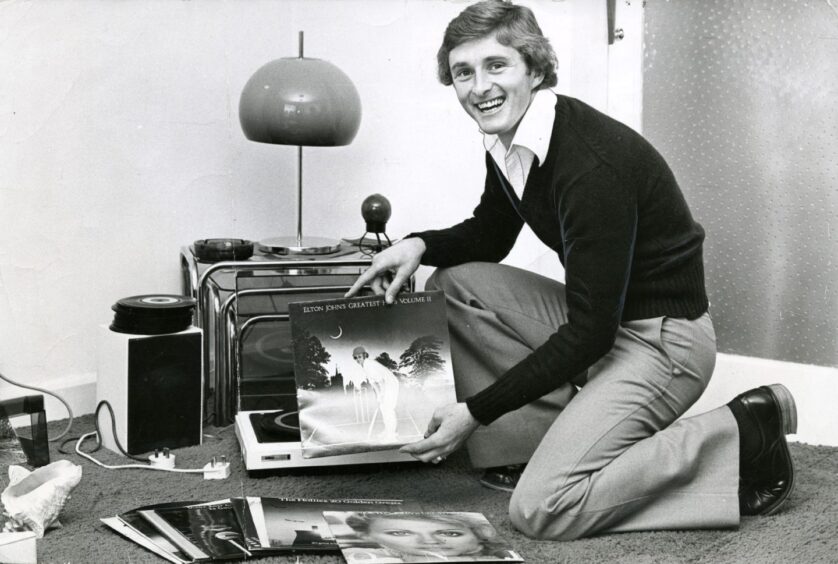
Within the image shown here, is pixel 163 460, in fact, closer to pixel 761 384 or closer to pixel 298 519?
pixel 298 519

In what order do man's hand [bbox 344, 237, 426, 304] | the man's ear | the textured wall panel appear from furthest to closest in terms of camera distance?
1. the textured wall panel
2. man's hand [bbox 344, 237, 426, 304]
3. the man's ear

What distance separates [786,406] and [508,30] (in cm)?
76

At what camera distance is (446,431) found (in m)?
1.44

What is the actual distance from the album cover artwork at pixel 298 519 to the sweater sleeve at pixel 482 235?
469 millimetres

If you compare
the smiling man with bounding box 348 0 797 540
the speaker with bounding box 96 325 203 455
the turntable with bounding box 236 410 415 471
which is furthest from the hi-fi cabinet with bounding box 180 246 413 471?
the smiling man with bounding box 348 0 797 540

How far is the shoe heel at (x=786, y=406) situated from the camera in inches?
60.4

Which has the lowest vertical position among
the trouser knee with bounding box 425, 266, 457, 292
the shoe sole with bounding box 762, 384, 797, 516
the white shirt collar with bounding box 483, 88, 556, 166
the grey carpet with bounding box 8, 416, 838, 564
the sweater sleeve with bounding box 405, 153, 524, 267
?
the grey carpet with bounding box 8, 416, 838, 564

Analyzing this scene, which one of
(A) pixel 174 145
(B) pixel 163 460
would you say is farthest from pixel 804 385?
(A) pixel 174 145

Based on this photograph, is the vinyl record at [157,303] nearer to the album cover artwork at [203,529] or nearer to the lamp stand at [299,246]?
the lamp stand at [299,246]

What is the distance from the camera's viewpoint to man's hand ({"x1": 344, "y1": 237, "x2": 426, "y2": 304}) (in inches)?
64.4

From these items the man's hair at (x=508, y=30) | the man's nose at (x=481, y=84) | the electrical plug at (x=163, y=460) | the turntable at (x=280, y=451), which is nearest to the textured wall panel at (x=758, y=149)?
the man's hair at (x=508, y=30)

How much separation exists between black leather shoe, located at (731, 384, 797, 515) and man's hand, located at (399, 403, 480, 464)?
1.49 ft

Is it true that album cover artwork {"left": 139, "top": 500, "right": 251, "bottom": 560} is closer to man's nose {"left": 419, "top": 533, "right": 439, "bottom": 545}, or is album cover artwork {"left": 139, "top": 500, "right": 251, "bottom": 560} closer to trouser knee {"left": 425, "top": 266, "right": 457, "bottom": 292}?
man's nose {"left": 419, "top": 533, "right": 439, "bottom": 545}

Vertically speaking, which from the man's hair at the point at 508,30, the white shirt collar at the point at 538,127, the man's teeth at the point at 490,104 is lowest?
the white shirt collar at the point at 538,127
